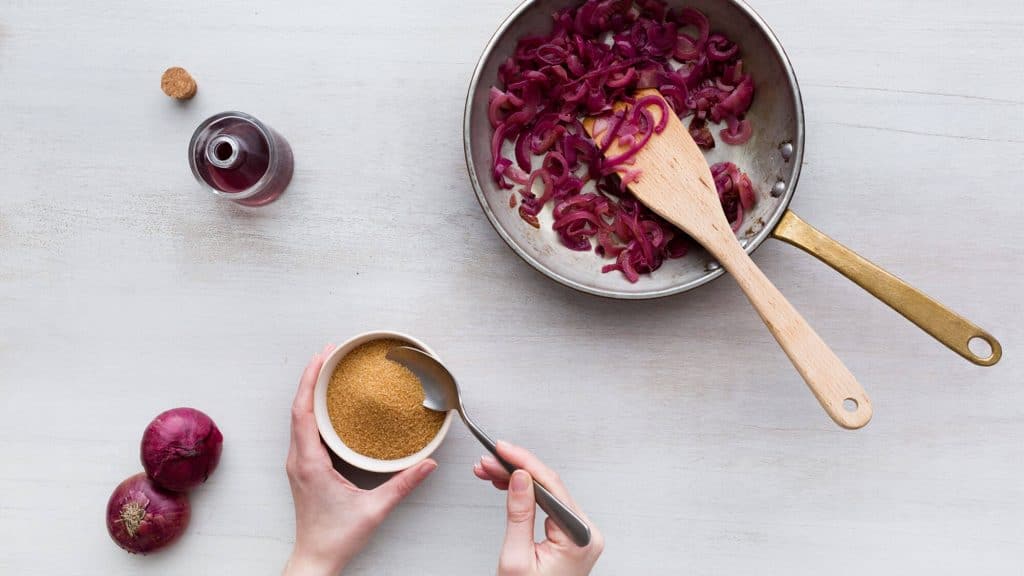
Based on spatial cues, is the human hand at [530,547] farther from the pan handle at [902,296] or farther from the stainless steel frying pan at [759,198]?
the pan handle at [902,296]

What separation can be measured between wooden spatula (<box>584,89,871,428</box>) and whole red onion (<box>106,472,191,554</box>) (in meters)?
1.02

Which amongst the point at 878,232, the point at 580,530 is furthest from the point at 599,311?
the point at 878,232

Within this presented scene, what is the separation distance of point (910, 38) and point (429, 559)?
1323mm

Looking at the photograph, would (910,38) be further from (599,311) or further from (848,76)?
(599,311)

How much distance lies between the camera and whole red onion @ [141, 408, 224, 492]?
1391 mm

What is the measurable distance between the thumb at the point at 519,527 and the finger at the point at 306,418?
1.24ft

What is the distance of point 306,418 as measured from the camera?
4.49ft

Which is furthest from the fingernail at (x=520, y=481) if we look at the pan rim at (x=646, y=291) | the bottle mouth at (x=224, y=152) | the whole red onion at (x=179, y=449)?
the bottle mouth at (x=224, y=152)

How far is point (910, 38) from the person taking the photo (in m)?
1.43

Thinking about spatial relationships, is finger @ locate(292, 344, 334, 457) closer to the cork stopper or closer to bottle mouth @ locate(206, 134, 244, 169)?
bottle mouth @ locate(206, 134, 244, 169)

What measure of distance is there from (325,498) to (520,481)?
386 millimetres

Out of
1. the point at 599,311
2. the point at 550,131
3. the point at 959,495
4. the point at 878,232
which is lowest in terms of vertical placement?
the point at 959,495

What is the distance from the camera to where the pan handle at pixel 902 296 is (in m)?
1.24

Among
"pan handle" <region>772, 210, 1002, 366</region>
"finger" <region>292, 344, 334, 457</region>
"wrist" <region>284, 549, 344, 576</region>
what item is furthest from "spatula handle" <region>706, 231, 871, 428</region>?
"wrist" <region>284, 549, 344, 576</region>
